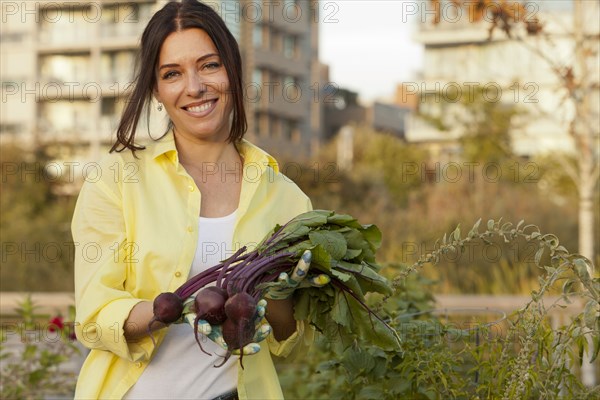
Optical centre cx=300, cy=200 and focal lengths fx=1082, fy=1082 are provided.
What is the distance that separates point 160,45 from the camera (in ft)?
9.34

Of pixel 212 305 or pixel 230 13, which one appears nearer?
pixel 212 305

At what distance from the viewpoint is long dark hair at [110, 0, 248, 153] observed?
284 cm

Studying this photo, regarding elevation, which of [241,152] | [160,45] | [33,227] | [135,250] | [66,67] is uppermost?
[66,67]

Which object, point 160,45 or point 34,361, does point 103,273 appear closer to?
point 160,45

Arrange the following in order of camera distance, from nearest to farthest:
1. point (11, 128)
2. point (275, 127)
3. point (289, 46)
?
point (11, 128), point (275, 127), point (289, 46)

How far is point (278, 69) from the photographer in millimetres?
59000

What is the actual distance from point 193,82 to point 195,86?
0.02m

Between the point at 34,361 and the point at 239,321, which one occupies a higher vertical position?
the point at 239,321

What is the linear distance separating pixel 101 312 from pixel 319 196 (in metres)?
19.5

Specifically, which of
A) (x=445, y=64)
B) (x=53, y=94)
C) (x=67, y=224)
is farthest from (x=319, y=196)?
(x=53, y=94)

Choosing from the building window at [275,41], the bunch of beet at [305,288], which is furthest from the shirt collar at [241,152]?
the building window at [275,41]

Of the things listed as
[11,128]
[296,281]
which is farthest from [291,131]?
[296,281]

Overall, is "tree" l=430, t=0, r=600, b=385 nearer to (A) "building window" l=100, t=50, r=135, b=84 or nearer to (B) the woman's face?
(B) the woman's face

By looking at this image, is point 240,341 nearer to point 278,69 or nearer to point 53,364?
point 53,364
